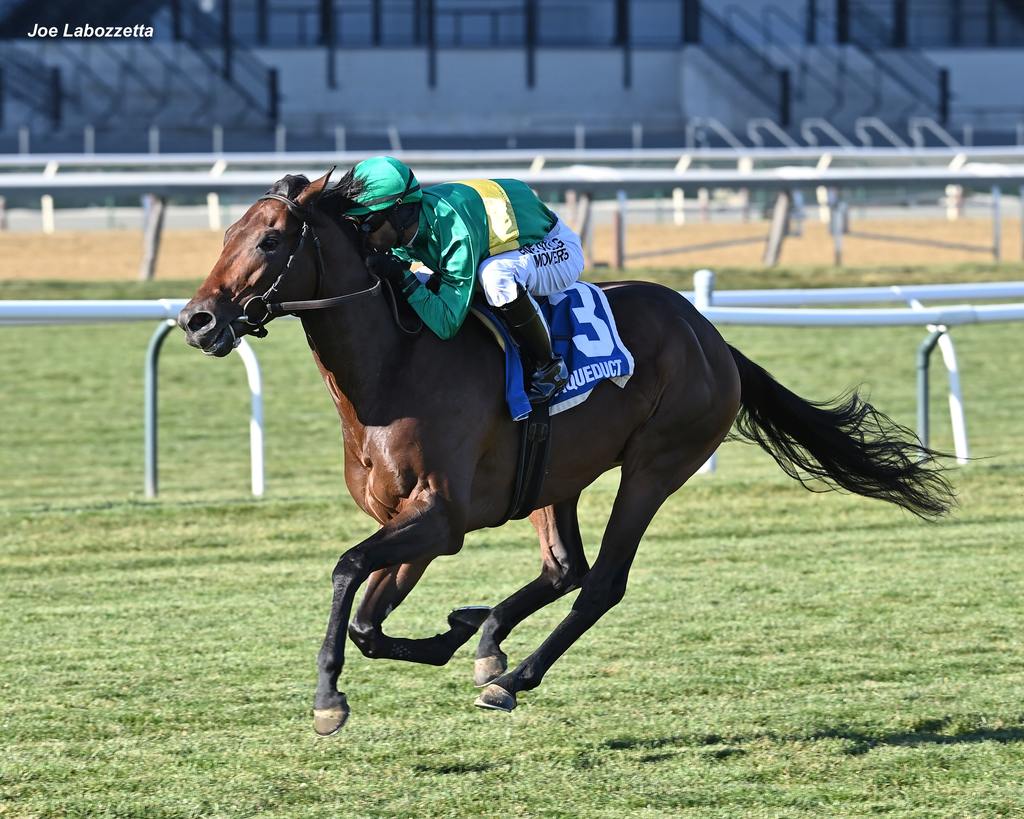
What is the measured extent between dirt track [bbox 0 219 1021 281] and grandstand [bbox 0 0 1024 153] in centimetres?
1030

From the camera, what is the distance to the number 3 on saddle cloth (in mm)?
4230

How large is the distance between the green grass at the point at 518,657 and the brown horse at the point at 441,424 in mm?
257

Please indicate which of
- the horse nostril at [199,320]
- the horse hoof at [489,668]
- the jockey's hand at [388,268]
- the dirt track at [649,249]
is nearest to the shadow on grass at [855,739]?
the horse hoof at [489,668]

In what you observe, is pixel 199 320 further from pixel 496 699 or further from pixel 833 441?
pixel 833 441

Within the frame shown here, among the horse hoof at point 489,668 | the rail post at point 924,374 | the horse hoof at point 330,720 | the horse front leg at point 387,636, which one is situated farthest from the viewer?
the rail post at point 924,374

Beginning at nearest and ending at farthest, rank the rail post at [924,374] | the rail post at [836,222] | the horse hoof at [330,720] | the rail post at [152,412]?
the horse hoof at [330,720] < the rail post at [152,412] < the rail post at [924,374] < the rail post at [836,222]

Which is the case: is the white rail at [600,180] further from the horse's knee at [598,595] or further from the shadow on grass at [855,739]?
the shadow on grass at [855,739]

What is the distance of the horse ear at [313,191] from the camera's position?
393 centimetres

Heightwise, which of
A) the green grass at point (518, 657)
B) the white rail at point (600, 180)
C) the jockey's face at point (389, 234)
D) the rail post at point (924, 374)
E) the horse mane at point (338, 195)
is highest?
the white rail at point (600, 180)

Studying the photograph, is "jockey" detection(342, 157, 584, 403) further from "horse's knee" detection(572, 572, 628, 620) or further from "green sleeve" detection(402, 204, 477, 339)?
"horse's knee" detection(572, 572, 628, 620)

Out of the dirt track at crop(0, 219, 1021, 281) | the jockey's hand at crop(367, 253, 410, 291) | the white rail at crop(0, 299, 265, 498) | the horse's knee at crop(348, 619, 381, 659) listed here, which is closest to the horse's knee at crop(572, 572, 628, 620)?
the horse's knee at crop(348, 619, 381, 659)

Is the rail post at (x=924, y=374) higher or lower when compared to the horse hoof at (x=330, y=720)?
higher

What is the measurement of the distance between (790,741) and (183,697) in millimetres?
1614

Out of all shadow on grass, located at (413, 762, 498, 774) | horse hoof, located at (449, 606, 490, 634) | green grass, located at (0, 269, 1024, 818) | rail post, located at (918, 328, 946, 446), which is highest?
rail post, located at (918, 328, 946, 446)
